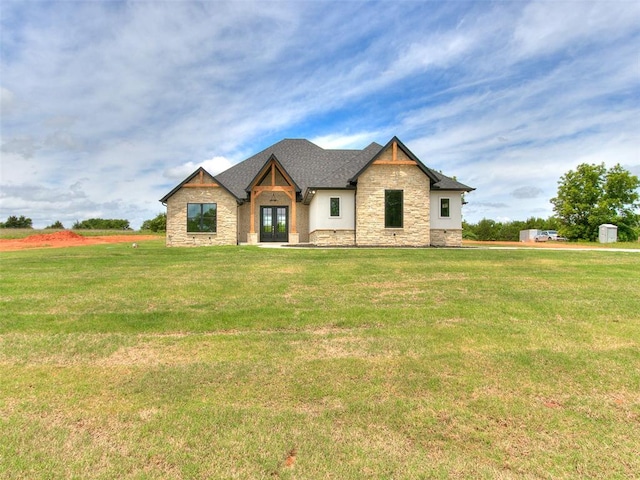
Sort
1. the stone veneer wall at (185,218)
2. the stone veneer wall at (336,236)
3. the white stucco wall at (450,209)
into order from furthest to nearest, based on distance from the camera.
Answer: the stone veneer wall at (185,218), the white stucco wall at (450,209), the stone veneer wall at (336,236)

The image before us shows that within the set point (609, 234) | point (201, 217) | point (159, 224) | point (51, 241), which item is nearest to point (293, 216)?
point (201, 217)

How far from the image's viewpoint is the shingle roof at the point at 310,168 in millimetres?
21961

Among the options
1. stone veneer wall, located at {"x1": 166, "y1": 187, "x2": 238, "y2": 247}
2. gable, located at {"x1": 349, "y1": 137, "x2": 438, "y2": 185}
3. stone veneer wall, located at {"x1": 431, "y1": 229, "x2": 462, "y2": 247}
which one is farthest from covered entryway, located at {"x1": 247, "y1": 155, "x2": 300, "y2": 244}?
stone veneer wall, located at {"x1": 431, "y1": 229, "x2": 462, "y2": 247}

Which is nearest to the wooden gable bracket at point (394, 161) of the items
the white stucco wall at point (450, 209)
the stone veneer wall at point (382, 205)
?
the stone veneer wall at point (382, 205)

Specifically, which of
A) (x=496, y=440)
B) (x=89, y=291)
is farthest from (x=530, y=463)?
(x=89, y=291)

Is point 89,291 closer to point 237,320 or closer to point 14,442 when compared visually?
point 237,320

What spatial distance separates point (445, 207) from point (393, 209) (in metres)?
3.91

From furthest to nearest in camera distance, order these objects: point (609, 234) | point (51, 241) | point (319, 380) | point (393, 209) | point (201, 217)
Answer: point (609, 234) → point (51, 241) → point (201, 217) → point (393, 209) → point (319, 380)

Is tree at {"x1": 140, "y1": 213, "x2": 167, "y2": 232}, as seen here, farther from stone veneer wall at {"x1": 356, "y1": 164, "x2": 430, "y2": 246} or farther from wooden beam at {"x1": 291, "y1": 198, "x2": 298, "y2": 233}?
stone veneer wall at {"x1": 356, "y1": 164, "x2": 430, "y2": 246}

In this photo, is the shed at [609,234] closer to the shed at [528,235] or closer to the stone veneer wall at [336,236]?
the shed at [528,235]

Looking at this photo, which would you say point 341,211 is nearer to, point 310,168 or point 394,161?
point 394,161

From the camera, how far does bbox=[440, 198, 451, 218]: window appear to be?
74.9ft

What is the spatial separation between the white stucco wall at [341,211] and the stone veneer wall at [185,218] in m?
5.58

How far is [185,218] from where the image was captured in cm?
2330
